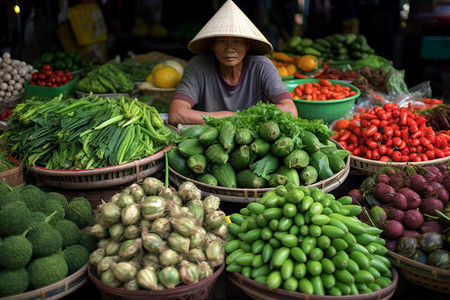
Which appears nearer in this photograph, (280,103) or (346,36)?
(280,103)

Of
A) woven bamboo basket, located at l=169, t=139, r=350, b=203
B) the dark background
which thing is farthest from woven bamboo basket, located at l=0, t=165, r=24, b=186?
the dark background

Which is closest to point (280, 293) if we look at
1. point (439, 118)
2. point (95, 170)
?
point (95, 170)

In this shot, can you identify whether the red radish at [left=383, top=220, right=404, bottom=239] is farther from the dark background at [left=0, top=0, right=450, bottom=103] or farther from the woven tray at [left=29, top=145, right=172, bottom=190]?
the dark background at [left=0, top=0, right=450, bottom=103]

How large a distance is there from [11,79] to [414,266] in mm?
4539

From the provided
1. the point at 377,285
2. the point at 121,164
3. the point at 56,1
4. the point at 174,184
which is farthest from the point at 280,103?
the point at 56,1

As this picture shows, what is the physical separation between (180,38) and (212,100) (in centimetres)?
348

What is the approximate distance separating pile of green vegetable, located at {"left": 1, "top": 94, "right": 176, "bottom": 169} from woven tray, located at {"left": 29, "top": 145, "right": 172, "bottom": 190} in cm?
7

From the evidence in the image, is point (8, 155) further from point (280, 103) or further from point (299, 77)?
point (299, 77)

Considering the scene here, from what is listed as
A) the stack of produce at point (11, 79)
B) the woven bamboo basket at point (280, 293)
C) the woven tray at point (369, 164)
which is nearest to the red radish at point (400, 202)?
the woven bamboo basket at point (280, 293)

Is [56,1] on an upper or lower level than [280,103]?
upper

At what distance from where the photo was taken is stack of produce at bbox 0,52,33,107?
15.5 feet

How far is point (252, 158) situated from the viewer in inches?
104

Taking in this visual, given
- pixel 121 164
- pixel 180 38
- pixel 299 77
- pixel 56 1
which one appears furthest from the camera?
pixel 180 38

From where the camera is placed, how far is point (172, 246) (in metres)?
1.85
